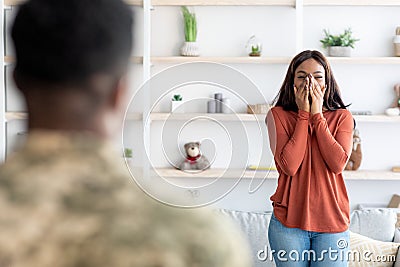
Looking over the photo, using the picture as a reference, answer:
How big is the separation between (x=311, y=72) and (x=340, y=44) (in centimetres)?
155

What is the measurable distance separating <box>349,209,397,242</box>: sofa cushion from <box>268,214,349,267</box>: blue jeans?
4.02 ft

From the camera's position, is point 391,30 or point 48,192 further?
point 391,30

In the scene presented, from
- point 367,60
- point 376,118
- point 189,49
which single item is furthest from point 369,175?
point 189,49

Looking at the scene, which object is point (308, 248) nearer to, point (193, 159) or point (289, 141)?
point (289, 141)

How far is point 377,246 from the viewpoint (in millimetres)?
3574

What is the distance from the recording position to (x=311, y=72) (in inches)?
102

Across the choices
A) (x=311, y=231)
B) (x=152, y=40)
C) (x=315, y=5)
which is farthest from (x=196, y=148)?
(x=311, y=231)

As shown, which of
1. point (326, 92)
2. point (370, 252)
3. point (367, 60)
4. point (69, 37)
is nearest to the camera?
point (69, 37)

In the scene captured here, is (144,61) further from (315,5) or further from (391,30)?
(391,30)

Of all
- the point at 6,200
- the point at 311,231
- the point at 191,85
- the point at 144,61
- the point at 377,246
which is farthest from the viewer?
the point at 191,85

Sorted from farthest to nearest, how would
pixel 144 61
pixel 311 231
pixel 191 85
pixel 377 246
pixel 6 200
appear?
pixel 191 85 < pixel 144 61 < pixel 377 246 < pixel 311 231 < pixel 6 200

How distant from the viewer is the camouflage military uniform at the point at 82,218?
54 centimetres

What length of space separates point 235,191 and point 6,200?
148 inches

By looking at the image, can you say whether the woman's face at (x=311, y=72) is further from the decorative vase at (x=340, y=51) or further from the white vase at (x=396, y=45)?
the white vase at (x=396, y=45)
